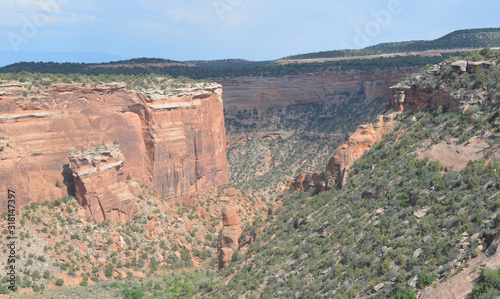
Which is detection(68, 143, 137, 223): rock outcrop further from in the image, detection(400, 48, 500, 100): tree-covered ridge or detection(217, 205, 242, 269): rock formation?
detection(400, 48, 500, 100): tree-covered ridge

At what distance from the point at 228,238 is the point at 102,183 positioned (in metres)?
16.7

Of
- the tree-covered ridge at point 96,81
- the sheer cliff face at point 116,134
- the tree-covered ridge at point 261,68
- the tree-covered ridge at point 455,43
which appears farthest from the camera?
the tree-covered ridge at point 455,43

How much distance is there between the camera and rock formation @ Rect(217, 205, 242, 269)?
4700 cm

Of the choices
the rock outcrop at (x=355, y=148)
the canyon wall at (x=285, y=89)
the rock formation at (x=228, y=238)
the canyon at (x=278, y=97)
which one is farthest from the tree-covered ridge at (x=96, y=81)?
the canyon wall at (x=285, y=89)

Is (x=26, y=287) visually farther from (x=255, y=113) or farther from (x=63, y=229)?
(x=255, y=113)

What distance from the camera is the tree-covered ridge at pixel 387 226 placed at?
1068 inches

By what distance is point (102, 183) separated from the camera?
2255 inches

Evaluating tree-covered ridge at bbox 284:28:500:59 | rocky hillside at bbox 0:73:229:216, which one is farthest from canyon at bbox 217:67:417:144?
tree-covered ridge at bbox 284:28:500:59

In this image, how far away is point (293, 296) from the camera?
32.6m

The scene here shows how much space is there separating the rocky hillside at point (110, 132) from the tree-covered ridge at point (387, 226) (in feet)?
75.3

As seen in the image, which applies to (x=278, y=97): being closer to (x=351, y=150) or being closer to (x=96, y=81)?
(x=96, y=81)

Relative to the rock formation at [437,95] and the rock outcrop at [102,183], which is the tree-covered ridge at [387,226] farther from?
the rock outcrop at [102,183]

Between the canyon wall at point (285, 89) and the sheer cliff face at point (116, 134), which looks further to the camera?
the canyon wall at point (285, 89)

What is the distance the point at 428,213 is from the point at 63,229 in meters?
37.1
